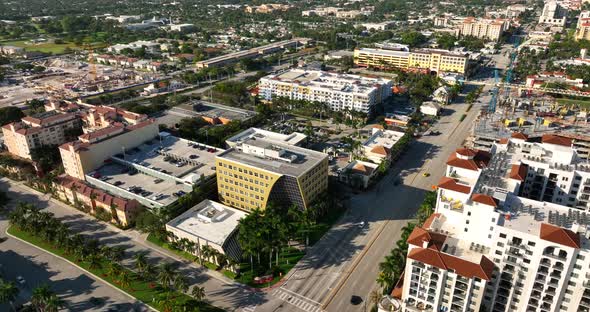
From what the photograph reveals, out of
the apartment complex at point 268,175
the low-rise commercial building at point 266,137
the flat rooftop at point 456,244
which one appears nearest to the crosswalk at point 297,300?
the apartment complex at point 268,175

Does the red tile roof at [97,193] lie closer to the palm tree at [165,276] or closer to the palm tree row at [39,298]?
the palm tree at [165,276]

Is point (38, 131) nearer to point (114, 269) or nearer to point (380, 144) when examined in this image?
point (114, 269)

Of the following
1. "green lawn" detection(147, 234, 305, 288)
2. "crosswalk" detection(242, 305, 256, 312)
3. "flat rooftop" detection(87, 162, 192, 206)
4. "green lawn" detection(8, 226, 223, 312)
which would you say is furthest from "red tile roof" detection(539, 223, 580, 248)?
"flat rooftop" detection(87, 162, 192, 206)

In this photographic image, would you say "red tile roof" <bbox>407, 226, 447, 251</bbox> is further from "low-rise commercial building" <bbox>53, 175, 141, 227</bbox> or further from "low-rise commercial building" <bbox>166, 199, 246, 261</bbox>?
"low-rise commercial building" <bbox>53, 175, 141, 227</bbox>

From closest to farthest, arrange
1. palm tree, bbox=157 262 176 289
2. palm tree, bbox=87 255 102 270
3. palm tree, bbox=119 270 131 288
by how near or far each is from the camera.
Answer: palm tree, bbox=157 262 176 289
palm tree, bbox=119 270 131 288
palm tree, bbox=87 255 102 270

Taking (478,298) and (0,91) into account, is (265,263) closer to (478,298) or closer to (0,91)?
(478,298)

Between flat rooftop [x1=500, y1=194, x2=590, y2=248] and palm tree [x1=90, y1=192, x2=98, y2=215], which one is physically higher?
flat rooftop [x1=500, y1=194, x2=590, y2=248]

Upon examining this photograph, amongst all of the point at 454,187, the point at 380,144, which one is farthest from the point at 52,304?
the point at 380,144
